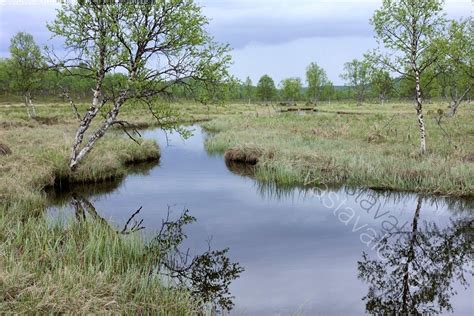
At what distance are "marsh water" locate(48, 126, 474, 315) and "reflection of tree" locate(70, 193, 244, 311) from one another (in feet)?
1.04

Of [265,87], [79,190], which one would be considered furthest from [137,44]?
[265,87]

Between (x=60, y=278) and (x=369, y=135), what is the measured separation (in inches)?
946

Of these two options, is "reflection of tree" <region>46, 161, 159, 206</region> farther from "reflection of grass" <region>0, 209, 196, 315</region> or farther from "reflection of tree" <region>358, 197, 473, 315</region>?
"reflection of tree" <region>358, 197, 473, 315</region>

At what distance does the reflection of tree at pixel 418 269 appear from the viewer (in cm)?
877

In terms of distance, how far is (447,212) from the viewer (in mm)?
14656

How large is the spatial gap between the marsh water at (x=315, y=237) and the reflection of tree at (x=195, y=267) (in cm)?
32

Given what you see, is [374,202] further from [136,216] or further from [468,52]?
[468,52]

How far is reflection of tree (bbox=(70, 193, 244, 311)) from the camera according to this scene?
886cm

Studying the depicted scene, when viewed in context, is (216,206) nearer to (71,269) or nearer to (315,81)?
(71,269)

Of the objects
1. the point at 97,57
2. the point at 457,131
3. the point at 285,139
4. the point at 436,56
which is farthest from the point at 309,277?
the point at 457,131

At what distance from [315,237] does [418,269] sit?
131 inches

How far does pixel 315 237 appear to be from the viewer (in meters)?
12.7

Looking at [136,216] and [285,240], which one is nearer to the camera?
[285,240]

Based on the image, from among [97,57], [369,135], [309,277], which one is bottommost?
[309,277]
